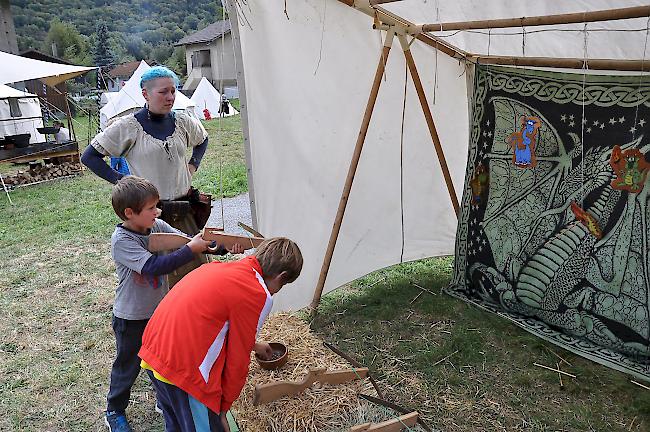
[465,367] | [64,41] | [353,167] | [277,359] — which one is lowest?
[465,367]

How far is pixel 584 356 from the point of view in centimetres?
319

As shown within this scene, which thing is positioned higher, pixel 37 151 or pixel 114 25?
pixel 114 25

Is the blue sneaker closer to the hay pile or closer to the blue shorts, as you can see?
the hay pile

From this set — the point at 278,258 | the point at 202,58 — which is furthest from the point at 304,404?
the point at 202,58

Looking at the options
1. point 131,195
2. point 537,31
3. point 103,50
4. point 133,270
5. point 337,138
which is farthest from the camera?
point 103,50

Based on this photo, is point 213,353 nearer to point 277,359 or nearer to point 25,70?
point 277,359

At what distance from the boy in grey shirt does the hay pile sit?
0.59 metres

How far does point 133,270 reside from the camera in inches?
90.4

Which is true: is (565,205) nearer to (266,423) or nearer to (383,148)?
(383,148)

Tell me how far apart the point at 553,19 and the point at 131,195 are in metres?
2.26

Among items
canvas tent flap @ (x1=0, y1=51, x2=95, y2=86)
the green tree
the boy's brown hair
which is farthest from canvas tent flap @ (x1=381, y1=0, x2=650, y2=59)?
the green tree

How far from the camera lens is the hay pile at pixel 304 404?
89.6 inches

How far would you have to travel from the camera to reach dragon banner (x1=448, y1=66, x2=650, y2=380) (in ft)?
9.89

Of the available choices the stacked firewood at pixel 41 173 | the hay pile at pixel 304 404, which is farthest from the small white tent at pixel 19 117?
the hay pile at pixel 304 404
